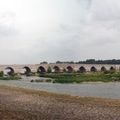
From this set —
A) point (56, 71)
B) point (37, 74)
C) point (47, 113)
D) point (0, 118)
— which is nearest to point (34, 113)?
point (47, 113)

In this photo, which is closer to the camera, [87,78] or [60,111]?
[60,111]

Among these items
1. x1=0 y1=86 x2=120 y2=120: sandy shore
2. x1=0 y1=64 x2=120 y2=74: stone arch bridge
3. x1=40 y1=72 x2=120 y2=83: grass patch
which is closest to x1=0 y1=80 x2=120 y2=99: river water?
x1=0 y1=86 x2=120 y2=120: sandy shore

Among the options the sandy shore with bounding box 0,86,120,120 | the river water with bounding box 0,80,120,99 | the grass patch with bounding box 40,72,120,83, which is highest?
the grass patch with bounding box 40,72,120,83

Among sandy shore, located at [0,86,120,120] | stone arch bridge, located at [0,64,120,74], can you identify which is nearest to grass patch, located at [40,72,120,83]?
stone arch bridge, located at [0,64,120,74]

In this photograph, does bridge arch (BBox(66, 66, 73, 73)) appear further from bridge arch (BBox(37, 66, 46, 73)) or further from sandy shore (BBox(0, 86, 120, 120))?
sandy shore (BBox(0, 86, 120, 120))

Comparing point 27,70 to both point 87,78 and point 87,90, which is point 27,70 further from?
point 87,90

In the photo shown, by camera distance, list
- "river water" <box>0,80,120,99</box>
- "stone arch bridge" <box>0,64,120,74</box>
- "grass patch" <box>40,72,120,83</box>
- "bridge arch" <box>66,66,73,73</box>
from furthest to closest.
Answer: "bridge arch" <box>66,66,73,73</box>
"stone arch bridge" <box>0,64,120,74</box>
"grass patch" <box>40,72,120,83</box>
"river water" <box>0,80,120,99</box>

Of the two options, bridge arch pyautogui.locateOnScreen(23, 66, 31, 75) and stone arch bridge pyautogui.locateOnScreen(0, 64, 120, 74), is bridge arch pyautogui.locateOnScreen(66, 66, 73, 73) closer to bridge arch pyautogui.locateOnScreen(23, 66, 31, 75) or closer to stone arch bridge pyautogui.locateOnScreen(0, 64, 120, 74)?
stone arch bridge pyautogui.locateOnScreen(0, 64, 120, 74)

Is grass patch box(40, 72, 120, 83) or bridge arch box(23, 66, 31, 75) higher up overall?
bridge arch box(23, 66, 31, 75)

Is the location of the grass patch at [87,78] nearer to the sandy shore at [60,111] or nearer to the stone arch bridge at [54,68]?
the stone arch bridge at [54,68]

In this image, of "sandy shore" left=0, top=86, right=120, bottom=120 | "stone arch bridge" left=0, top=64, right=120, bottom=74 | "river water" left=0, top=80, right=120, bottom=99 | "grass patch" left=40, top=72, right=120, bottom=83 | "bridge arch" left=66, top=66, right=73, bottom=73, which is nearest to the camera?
"sandy shore" left=0, top=86, right=120, bottom=120

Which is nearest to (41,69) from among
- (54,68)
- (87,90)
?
(54,68)

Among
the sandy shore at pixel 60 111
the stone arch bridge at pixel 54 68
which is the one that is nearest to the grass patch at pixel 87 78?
the stone arch bridge at pixel 54 68

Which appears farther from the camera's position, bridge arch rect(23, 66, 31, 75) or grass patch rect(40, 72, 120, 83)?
bridge arch rect(23, 66, 31, 75)
